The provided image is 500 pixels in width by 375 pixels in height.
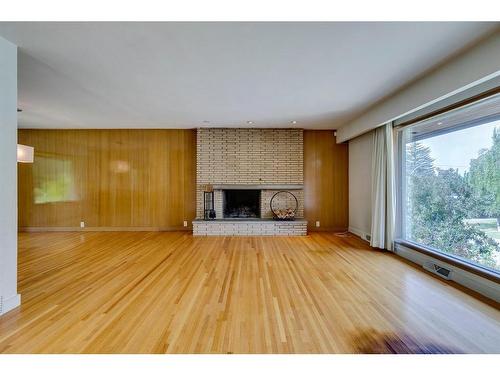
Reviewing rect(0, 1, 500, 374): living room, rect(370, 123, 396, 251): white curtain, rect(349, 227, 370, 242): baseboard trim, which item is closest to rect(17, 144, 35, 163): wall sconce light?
rect(0, 1, 500, 374): living room

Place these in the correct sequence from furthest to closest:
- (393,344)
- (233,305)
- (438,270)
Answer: (438,270) < (233,305) < (393,344)

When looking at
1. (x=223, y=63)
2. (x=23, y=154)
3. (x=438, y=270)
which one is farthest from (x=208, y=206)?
(x=438, y=270)

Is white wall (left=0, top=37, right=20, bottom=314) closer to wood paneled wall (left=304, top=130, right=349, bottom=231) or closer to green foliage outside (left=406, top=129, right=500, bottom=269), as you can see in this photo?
green foliage outside (left=406, top=129, right=500, bottom=269)

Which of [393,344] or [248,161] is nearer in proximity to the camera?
[393,344]

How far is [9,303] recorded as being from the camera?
2312 mm

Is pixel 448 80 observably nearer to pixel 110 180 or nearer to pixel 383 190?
pixel 383 190

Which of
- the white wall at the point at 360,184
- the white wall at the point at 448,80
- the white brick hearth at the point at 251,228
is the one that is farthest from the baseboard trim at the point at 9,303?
the white wall at the point at 360,184

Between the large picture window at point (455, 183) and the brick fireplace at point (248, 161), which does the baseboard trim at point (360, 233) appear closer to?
the large picture window at point (455, 183)

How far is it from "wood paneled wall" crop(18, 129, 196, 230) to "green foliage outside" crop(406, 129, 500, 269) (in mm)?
4833

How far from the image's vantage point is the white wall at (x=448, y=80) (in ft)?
7.31

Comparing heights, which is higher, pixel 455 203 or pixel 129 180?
pixel 129 180

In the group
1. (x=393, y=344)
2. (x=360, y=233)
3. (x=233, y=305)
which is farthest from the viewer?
(x=360, y=233)

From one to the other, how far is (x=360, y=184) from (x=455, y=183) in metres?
2.45
